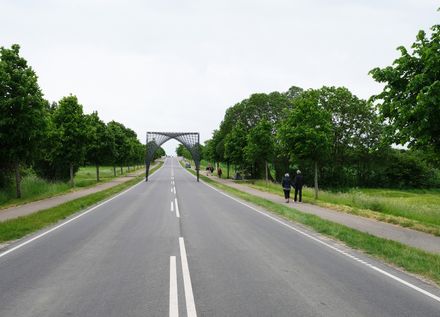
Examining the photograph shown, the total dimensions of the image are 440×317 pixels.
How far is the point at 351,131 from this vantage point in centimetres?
4350

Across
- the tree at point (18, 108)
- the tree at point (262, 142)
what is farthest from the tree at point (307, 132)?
the tree at point (18, 108)

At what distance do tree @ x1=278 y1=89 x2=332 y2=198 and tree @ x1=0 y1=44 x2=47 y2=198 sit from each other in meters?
14.4

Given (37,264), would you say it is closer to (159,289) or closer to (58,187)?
(159,289)

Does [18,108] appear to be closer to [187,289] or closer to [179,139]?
[187,289]

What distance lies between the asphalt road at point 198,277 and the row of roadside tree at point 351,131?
16.2ft

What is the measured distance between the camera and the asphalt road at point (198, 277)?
188 inches

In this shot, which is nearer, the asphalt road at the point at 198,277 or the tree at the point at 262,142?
the asphalt road at the point at 198,277

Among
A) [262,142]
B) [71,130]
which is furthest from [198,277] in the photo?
[262,142]

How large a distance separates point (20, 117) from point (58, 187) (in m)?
8.03

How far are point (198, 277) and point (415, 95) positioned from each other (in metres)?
9.02

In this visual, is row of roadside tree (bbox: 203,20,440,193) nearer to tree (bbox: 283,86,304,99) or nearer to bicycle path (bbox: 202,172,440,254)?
tree (bbox: 283,86,304,99)

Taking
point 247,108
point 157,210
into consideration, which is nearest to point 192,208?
point 157,210

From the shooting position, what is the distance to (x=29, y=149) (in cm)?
2128

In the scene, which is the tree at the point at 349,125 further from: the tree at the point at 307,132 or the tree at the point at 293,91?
the tree at the point at 307,132
